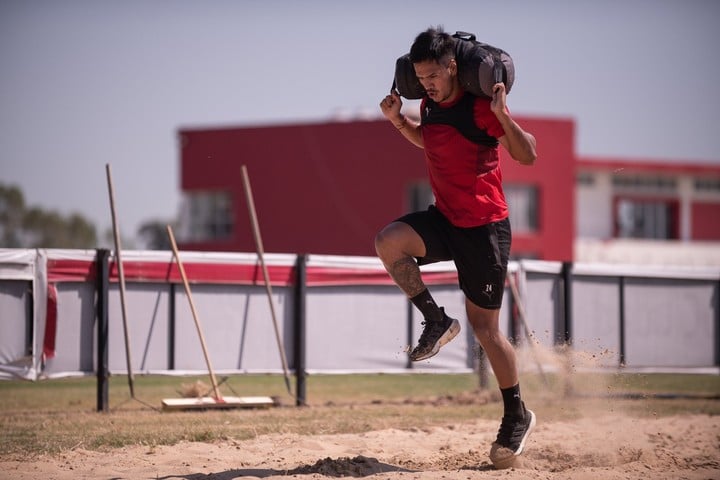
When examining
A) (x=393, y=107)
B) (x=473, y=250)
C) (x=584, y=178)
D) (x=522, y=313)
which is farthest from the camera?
(x=584, y=178)

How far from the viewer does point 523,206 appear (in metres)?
43.7

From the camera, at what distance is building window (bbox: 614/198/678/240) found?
51.9 metres

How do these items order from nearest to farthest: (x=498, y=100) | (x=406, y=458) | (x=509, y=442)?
1. (x=498, y=100)
2. (x=509, y=442)
3. (x=406, y=458)

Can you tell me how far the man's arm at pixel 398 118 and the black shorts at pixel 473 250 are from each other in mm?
527

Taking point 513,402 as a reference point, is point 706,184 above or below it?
above

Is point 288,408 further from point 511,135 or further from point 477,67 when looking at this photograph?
point 477,67

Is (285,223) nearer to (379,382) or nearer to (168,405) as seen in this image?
(379,382)

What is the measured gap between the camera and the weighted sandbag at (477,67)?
625 centimetres

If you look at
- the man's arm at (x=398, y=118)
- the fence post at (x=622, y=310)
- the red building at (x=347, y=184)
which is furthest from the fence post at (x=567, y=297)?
the red building at (x=347, y=184)

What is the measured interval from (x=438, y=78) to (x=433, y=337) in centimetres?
165

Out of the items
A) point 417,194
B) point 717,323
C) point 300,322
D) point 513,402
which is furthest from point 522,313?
point 417,194

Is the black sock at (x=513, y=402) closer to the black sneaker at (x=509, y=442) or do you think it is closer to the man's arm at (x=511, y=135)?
the black sneaker at (x=509, y=442)

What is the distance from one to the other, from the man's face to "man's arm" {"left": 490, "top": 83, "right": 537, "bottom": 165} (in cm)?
37

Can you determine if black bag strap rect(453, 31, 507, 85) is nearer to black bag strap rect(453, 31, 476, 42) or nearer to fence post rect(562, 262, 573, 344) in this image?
black bag strap rect(453, 31, 476, 42)
